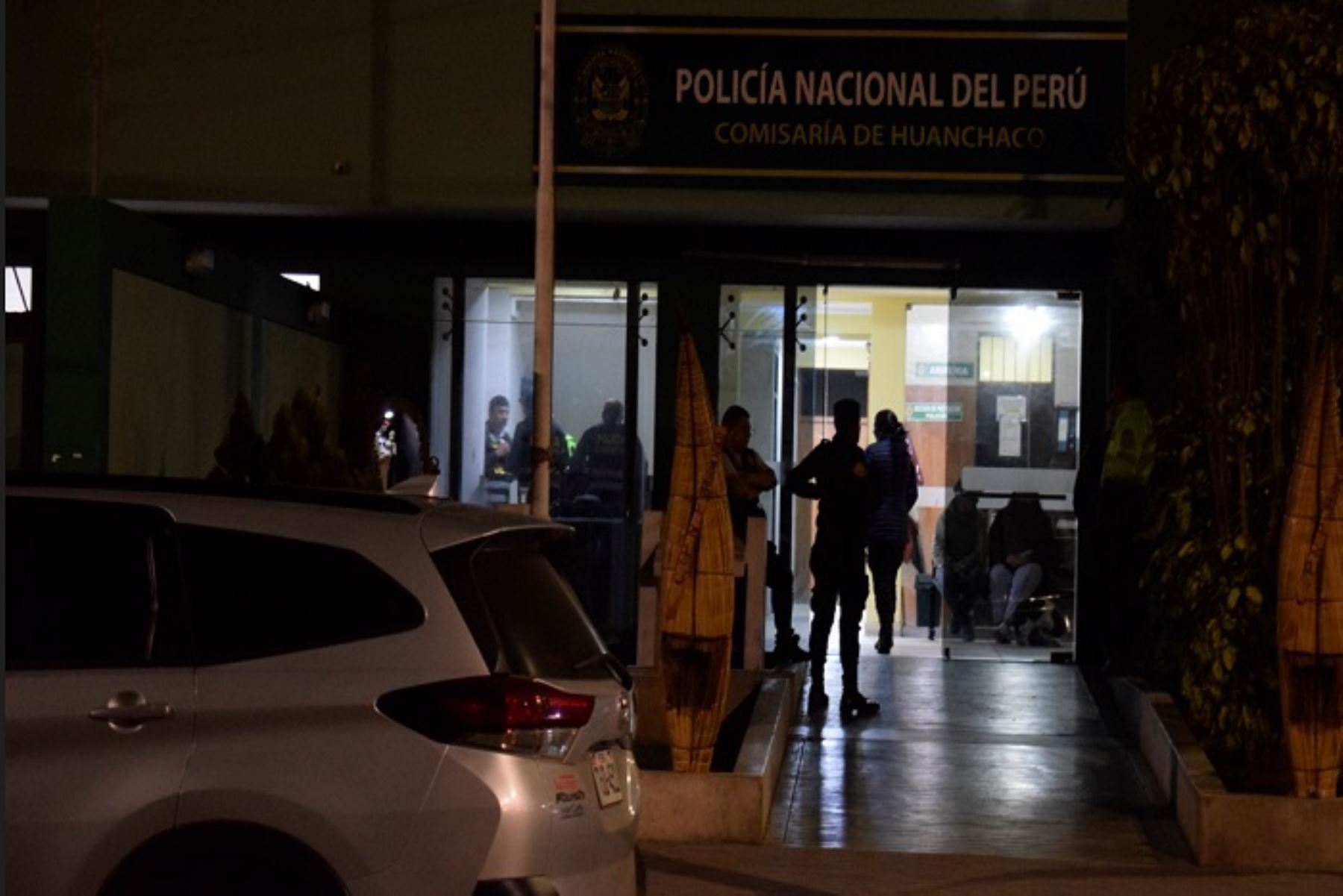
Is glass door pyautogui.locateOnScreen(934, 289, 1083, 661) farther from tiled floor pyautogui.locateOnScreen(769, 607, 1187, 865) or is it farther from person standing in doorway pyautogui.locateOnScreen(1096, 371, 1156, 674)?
person standing in doorway pyautogui.locateOnScreen(1096, 371, 1156, 674)

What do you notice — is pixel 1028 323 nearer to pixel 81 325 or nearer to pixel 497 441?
pixel 497 441

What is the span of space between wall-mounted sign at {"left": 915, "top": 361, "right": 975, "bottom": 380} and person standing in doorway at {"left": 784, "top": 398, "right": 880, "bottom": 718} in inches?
126

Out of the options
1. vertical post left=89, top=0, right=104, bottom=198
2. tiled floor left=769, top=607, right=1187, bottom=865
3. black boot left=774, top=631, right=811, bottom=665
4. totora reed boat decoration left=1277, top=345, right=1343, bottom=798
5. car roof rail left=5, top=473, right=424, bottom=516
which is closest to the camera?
car roof rail left=5, top=473, right=424, bottom=516

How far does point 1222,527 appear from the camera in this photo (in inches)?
392

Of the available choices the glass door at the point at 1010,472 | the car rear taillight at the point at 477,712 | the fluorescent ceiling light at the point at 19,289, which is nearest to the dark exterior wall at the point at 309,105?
the fluorescent ceiling light at the point at 19,289

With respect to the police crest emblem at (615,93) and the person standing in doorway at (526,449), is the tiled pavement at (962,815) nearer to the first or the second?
the person standing in doorway at (526,449)

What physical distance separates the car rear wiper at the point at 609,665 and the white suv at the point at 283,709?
0.09 metres

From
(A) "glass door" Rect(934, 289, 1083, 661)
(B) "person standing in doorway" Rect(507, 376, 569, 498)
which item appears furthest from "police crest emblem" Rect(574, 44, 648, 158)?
(A) "glass door" Rect(934, 289, 1083, 661)

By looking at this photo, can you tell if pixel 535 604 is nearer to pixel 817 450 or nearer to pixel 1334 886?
pixel 1334 886

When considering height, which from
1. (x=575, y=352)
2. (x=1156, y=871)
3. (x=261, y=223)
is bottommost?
(x=1156, y=871)

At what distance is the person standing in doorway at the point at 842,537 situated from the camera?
40.1 feet

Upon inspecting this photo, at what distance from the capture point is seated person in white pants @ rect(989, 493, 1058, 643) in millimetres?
15031

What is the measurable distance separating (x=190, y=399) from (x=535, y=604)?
710 cm

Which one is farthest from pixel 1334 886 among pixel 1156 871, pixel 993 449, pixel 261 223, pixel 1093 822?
pixel 261 223
